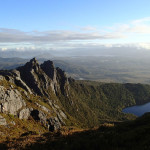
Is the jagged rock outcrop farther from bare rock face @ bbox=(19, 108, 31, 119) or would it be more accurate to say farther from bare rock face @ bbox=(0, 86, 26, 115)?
bare rock face @ bbox=(0, 86, 26, 115)

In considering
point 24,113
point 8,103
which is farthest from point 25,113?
point 8,103

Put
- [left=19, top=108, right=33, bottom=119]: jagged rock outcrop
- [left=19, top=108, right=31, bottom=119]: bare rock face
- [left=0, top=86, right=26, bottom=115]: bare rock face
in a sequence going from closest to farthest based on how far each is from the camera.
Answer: [left=0, top=86, right=26, bottom=115]: bare rock face, [left=19, top=108, right=31, bottom=119]: bare rock face, [left=19, top=108, right=33, bottom=119]: jagged rock outcrop

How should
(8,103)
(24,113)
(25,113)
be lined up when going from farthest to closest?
(25,113) → (24,113) → (8,103)

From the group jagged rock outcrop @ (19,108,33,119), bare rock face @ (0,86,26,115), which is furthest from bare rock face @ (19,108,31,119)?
bare rock face @ (0,86,26,115)

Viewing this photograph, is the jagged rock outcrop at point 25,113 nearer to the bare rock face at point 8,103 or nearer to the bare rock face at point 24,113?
the bare rock face at point 24,113

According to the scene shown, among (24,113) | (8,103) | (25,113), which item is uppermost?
(8,103)

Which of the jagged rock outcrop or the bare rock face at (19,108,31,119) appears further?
the jagged rock outcrop

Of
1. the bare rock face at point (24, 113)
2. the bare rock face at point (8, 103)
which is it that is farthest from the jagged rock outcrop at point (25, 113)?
the bare rock face at point (8, 103)

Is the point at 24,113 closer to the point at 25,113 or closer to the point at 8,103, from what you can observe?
the point at 25,113

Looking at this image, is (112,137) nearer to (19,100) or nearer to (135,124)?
(135,124)

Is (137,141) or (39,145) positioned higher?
(137,141)

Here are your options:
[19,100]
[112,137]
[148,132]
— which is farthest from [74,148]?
[19,100]
